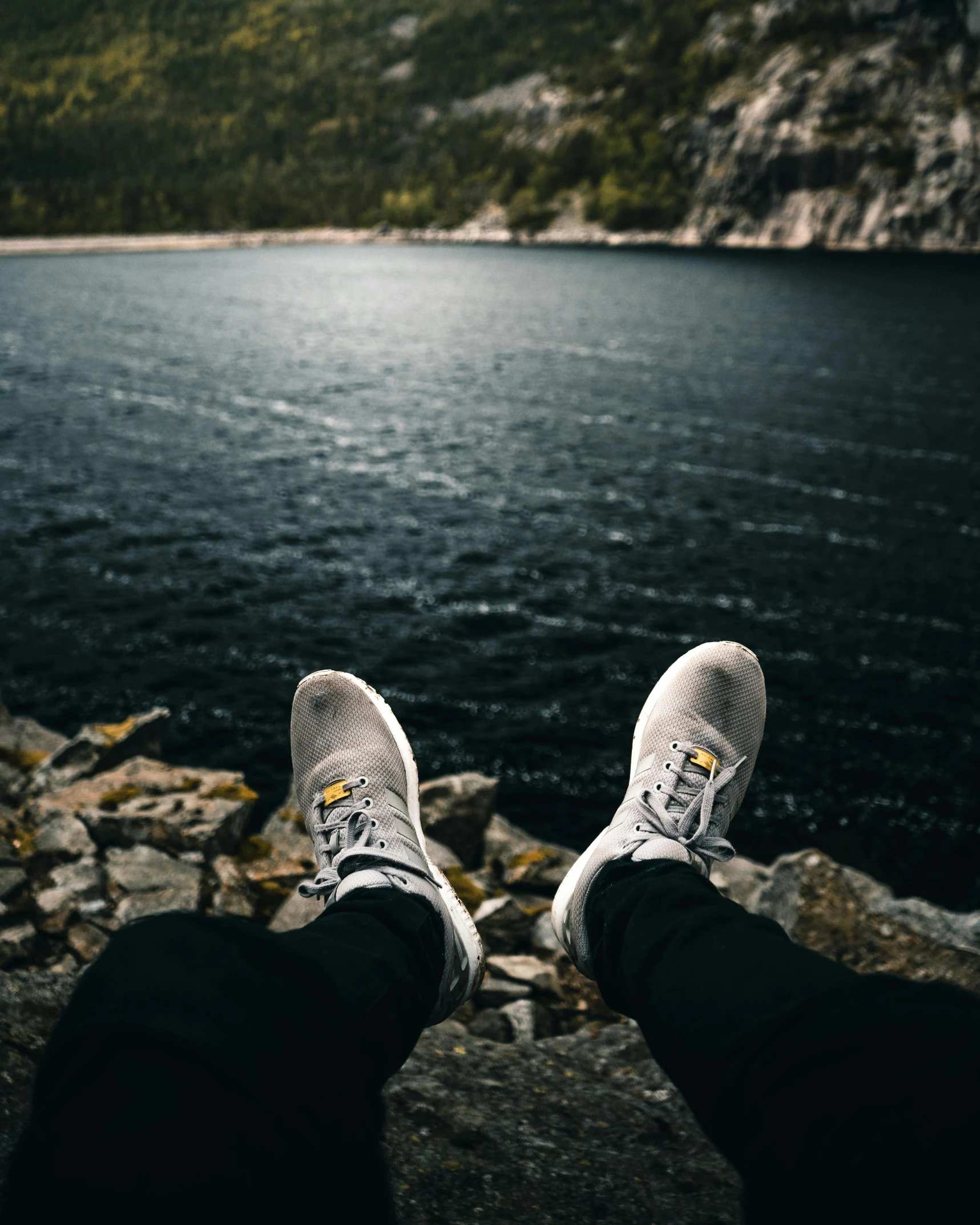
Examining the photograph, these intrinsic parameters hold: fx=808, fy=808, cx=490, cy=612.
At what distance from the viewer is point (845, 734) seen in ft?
30.9

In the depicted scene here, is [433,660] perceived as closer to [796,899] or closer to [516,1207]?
[796,899]

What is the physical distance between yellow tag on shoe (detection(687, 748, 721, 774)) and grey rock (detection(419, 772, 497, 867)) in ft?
9.76

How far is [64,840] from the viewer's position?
18.4ft

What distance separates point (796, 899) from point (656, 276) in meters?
79.7

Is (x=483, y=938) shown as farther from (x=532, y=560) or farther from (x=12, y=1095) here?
(x=532, y=560)

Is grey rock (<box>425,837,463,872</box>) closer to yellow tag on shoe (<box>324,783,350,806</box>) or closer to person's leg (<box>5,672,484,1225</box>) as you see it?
yellow tag on shoe (<box>324,783,350,806</box>)

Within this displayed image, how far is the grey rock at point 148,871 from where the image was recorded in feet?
16.8

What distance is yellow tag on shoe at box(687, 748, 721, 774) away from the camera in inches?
152

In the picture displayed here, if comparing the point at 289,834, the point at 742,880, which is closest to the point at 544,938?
the point at 742,880

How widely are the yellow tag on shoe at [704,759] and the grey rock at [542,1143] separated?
1342mm

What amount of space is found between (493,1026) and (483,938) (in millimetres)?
865

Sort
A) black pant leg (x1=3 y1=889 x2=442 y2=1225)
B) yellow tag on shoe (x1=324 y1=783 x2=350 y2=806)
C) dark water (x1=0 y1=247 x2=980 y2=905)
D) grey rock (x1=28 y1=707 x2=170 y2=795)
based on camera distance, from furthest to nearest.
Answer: dark water (x1=0 y1=247 x2=980 y2=905) → grey rock (x1=28 y1=707 x2=170 y2=795) → yellow tag on shoe (x1=324 y1=783 x2=350 y2=806) → black pant leg (x1=3 y1=889 x2=442 y2=1225)

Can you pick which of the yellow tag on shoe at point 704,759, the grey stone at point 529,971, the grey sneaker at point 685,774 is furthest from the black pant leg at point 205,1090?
the grey stone at point 529,971

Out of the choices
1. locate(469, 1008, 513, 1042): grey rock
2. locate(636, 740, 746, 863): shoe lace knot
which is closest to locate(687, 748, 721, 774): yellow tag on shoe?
locate(636, 740, 746, 863): shoe lace knot
